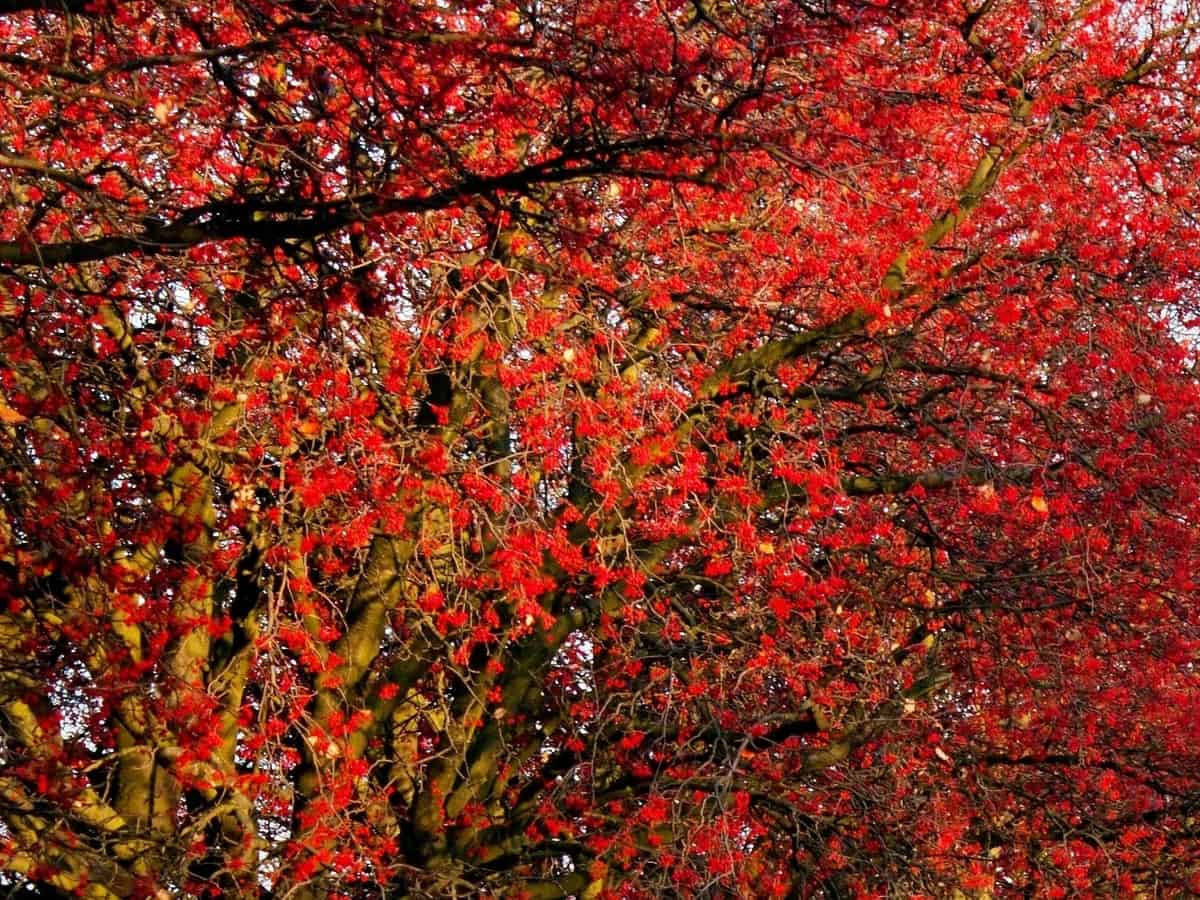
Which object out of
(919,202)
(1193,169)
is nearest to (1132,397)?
(1193,169)

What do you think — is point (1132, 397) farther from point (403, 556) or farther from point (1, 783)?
point (1, 783)

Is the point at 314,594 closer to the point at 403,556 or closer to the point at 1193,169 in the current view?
the point at 403,556

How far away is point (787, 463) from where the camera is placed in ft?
34.2

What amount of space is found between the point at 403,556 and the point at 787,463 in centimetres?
264

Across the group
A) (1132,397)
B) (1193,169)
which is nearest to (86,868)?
(1132,397)

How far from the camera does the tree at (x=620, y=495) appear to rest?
890 centimetres

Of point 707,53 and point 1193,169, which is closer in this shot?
point 707,53

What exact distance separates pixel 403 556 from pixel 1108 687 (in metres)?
6.45

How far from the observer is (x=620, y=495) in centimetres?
1012

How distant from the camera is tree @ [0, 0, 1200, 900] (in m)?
8.90

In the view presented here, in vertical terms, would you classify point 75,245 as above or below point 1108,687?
below

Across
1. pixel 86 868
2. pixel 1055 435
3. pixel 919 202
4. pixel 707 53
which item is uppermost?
pixel 919 202

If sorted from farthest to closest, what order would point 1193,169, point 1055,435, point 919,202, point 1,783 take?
point 919,202 → point 1193,169 → point 1055,435 → point 1,783

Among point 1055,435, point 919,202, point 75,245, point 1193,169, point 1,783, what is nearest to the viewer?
point 75,245
